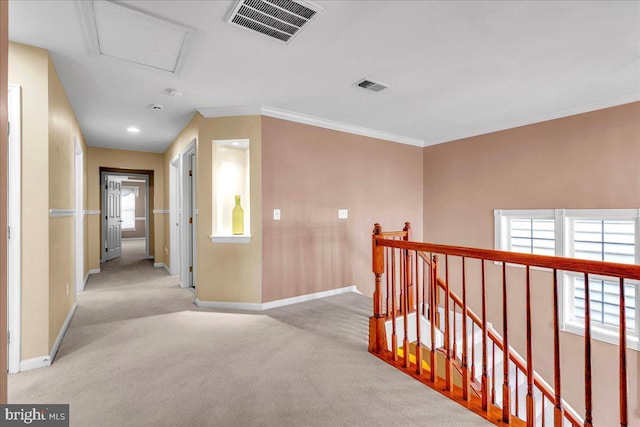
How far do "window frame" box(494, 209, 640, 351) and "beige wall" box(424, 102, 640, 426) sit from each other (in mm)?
79

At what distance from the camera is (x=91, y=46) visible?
7.34 feet

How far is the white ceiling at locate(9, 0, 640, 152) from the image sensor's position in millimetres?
1891

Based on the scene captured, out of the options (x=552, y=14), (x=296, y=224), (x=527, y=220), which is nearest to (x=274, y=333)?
(x=296, y=224)

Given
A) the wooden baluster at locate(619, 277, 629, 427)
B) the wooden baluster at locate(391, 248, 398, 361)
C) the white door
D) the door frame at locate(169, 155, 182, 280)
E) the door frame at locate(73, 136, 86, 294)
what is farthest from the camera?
the white door

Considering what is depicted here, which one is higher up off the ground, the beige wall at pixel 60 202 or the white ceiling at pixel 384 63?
the white ceiling at pixel 384 63

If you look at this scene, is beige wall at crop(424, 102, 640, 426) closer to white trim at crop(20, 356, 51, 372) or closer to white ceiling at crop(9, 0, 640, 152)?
white ceiling at crop(9, 0, 640, 152)

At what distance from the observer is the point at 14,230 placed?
2109mm

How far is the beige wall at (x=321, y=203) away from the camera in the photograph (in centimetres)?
363

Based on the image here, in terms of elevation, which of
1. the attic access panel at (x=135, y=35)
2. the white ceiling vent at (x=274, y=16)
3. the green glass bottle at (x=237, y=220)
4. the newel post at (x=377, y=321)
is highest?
the attic access panel at (x=135, y=35)

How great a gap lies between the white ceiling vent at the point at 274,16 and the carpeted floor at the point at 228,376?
232 centimetres

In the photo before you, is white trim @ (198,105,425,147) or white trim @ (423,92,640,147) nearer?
white trim @ (423,92,640,147)

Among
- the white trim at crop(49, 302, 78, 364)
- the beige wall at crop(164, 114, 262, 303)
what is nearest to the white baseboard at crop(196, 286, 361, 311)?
the beige wall at crop(164, 114, 262, 303)

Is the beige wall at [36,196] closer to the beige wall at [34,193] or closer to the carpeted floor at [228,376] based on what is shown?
the beige wall at [34,193]

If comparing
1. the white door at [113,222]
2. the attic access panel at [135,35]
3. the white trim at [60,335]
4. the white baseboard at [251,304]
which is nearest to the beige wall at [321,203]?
the white baseboard at [251,304]
